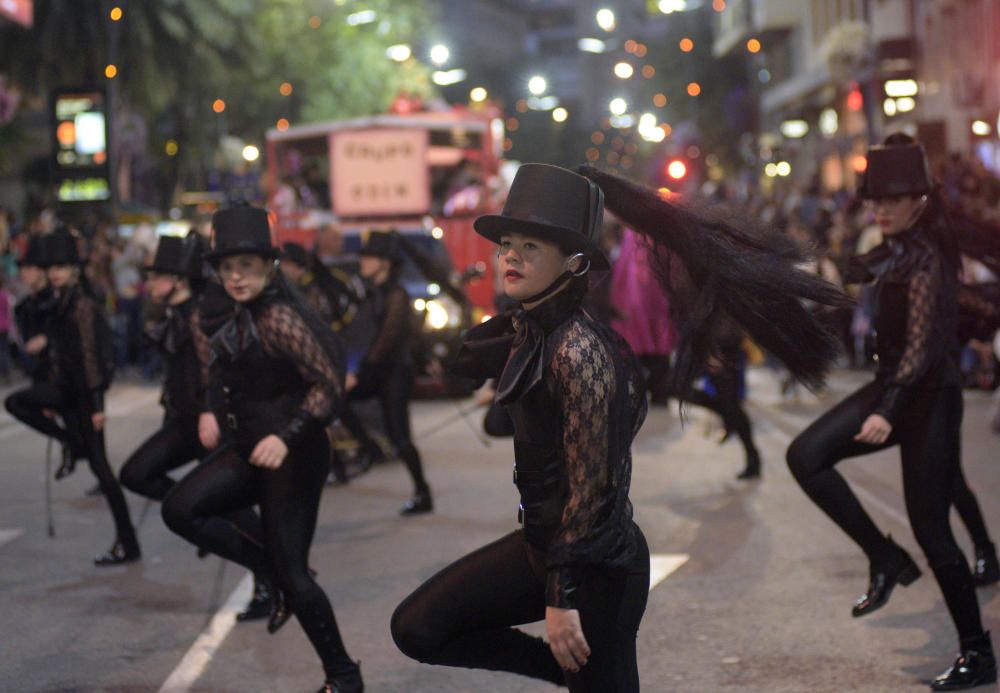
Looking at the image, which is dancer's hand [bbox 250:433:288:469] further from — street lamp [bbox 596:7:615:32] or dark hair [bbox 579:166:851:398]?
street lamp [bbox 596:7:615:32]

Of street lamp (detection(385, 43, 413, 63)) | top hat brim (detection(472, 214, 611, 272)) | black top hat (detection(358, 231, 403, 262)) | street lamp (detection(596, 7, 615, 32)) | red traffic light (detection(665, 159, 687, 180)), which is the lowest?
red traffic light (detection(665, 159, 687, 180))

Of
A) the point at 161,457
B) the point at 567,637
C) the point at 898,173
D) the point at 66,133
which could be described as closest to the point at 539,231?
the point at 567,637

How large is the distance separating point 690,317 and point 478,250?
62.4 ft

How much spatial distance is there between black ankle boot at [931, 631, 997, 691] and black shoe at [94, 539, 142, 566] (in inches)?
190

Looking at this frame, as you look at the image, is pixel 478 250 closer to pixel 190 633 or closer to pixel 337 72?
pixel 190 633

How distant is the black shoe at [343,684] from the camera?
616cm

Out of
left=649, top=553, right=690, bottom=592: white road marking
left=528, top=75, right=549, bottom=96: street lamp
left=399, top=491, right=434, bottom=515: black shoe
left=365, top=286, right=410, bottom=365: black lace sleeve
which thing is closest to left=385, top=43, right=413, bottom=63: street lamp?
left=528, top=75, right=549, bottom=96: street lamp

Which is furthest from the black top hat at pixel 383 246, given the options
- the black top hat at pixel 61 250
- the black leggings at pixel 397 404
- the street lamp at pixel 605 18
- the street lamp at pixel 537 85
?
the street lamp at pixel 537 85

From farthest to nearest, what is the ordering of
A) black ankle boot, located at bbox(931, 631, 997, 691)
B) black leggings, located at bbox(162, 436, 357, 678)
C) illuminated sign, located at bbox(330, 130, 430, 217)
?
illuminated sign, located at bbox(330, 130, 430, 217)
black ankle boot, located at bbox(931, 631, 997, 691)
black leggings, located at bbox(162, 436, 357, 678)

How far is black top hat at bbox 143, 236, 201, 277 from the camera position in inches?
346

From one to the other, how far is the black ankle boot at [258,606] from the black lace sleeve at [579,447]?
3758 mm

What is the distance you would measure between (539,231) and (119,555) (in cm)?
567

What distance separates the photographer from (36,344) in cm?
967

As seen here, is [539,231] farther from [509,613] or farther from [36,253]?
[36,253]
